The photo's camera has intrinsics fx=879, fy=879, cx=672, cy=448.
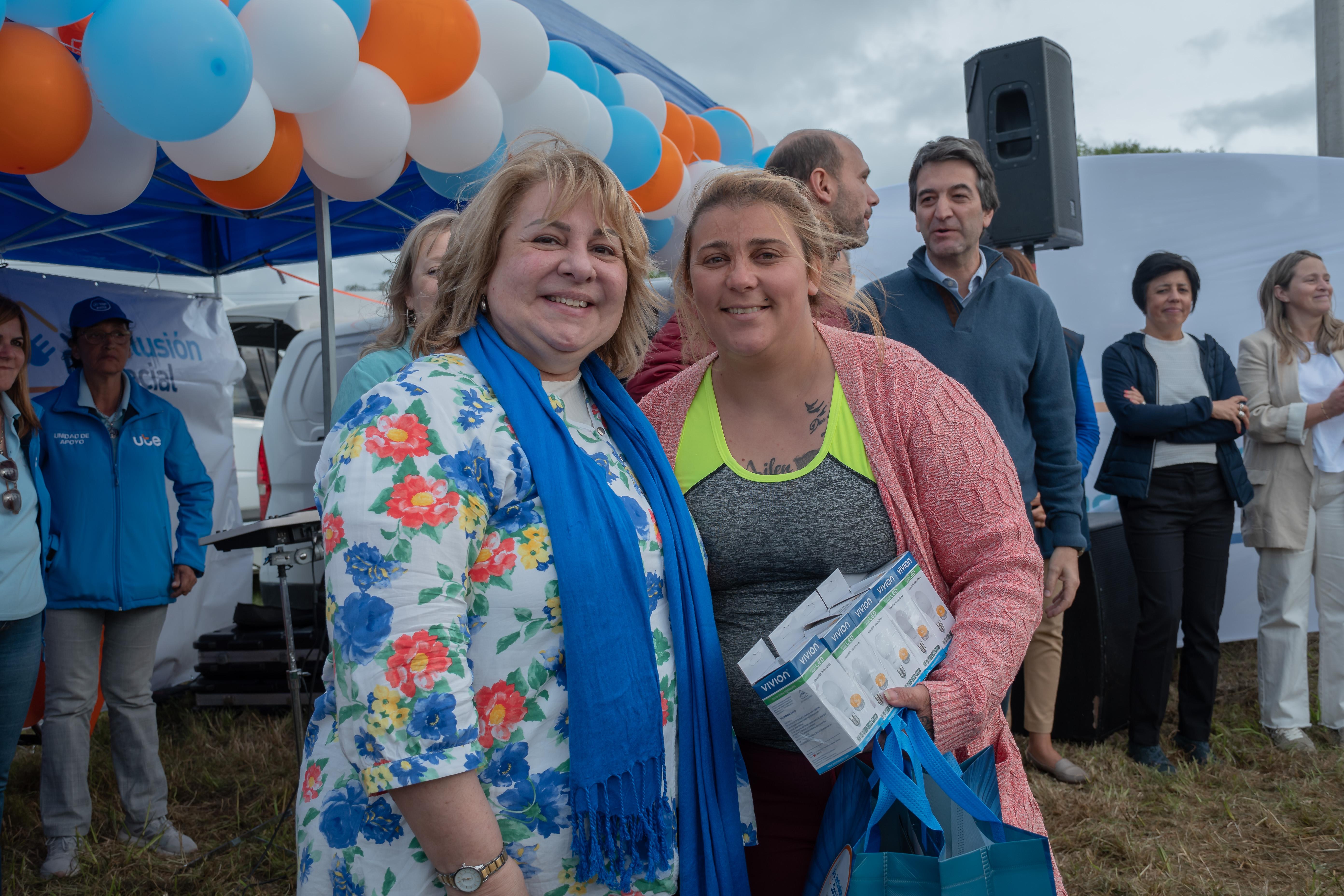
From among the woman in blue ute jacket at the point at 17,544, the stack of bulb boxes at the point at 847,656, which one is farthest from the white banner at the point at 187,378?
the stack of bulb boxes at the point at 847,656

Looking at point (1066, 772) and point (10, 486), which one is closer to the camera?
point (10, 486)

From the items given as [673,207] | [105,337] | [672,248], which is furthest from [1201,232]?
[105,337]

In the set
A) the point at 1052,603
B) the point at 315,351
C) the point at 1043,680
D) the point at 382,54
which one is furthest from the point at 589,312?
the point at 315,351

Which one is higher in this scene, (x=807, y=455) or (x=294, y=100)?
(x=294, y=100)

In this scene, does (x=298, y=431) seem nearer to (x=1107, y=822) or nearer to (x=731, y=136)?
(x=731, y=136)

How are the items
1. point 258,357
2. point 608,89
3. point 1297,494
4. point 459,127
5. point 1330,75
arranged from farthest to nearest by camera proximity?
1. point 258,357
2. point 1330,75
3. point 608,89
4. point 1297,494
5. point 459,127

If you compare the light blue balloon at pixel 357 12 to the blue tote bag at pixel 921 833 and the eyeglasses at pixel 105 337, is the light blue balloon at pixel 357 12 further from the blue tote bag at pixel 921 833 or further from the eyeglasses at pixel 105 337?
the blue tote bag at pixel 921 833

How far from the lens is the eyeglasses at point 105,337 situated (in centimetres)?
357

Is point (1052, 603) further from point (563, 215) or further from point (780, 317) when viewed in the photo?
point (563, 215)

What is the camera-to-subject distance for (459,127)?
11.0ft

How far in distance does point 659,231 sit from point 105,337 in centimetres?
252

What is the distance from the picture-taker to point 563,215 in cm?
136

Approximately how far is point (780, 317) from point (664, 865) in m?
0.90

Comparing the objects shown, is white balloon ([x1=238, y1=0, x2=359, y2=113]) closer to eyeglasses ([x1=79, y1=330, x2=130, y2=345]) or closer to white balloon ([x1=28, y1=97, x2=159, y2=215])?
white balloon ([x1=28, y1=97, x2=159, y2=215])
